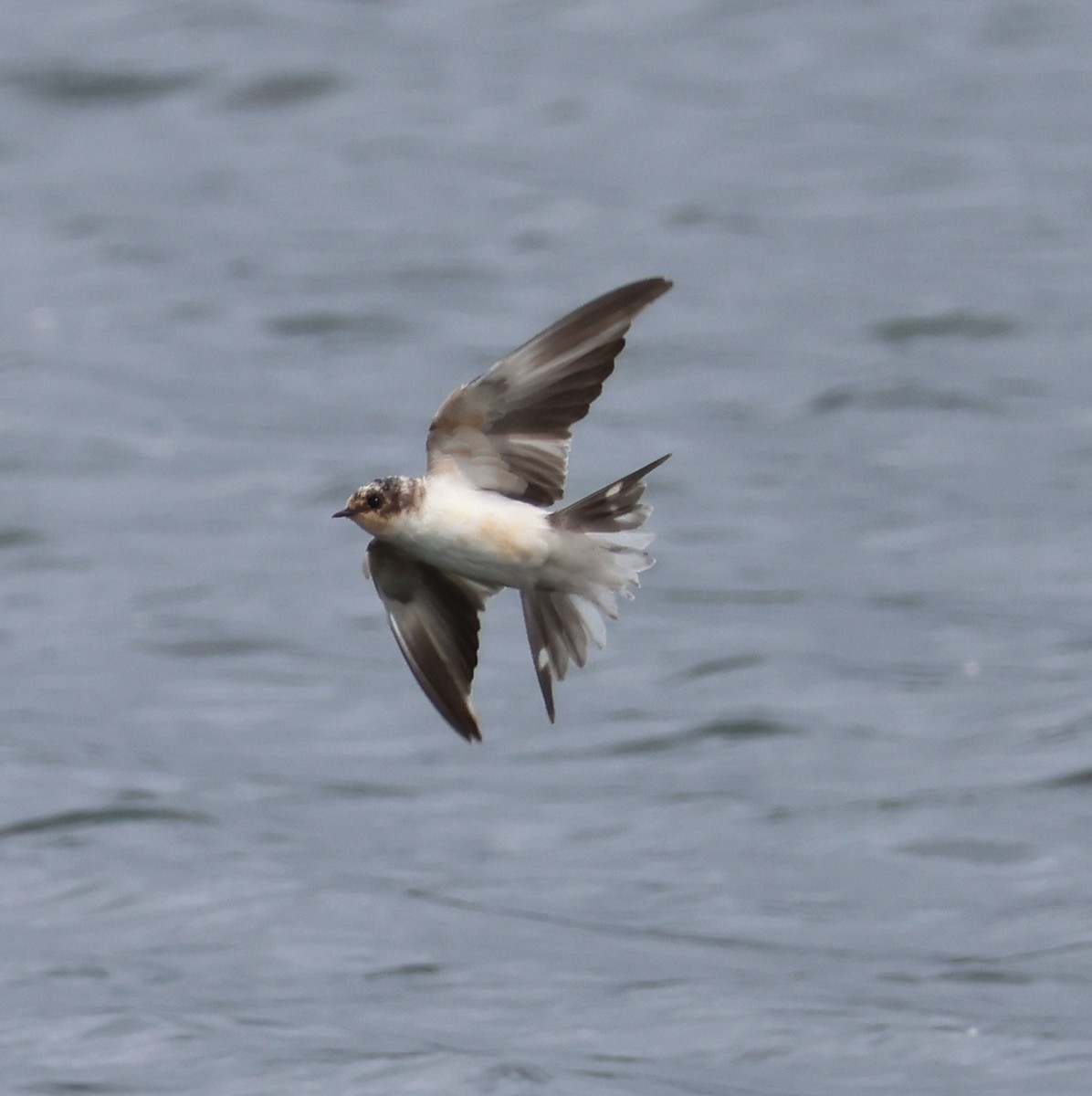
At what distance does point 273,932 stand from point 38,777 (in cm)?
276

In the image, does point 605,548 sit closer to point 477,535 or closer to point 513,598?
point 477,535

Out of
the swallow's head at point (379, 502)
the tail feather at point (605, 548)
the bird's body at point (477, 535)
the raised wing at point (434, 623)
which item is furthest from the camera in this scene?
the raised wing at point (434, 623)

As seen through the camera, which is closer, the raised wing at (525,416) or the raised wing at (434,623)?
the raised wing at (525,416)

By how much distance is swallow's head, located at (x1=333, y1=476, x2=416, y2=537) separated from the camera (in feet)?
19.6

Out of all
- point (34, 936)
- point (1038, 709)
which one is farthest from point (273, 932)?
point (1038, 709)

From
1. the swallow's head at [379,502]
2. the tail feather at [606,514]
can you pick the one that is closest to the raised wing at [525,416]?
the tail feather at [606,514]

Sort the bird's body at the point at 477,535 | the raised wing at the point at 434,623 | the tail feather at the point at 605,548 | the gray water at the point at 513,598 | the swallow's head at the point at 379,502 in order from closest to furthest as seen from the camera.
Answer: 1. the swallow's head at the point at 379,502
2. the bird's body at the point at 477,535
3. the tail feather at the point at 605,548
4. the raised wing at the point at 434,623
5. the gray water at the point at 513,598

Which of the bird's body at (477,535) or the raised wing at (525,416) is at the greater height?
the raised wing at (525,416)

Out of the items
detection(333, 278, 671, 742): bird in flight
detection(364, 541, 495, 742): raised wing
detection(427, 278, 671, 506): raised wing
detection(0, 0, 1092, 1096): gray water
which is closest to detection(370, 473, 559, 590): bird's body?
detection(333, 278, 671, 742): bird in flight

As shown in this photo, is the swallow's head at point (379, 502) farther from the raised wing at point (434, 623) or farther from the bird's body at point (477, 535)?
the raised wing at point (434, 623)

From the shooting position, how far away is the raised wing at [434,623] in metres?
6.66

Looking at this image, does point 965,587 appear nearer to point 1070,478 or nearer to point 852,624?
point 852,624

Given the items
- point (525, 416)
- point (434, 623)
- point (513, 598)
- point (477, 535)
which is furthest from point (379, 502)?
point (513, 598)

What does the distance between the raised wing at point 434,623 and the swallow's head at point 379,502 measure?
1.72 ft
